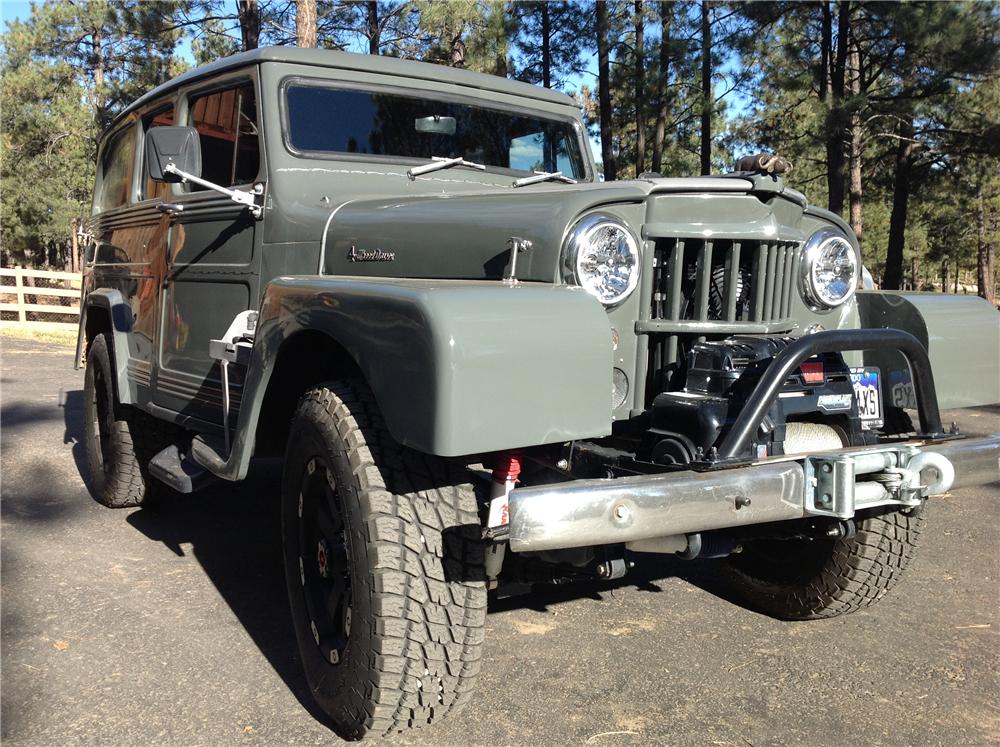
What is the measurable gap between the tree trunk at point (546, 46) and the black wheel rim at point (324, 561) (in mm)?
14906

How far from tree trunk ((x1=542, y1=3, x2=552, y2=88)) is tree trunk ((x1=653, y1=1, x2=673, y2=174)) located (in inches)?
83.9

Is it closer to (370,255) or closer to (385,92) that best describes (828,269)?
(370,255)

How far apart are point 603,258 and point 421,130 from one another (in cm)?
154

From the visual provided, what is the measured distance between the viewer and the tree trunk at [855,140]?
12.7 metres

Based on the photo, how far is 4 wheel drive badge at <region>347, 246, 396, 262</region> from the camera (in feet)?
9.76

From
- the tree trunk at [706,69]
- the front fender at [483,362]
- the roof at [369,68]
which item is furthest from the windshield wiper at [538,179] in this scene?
the tree trunk at [706,69]

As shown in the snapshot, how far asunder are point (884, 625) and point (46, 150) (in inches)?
1015

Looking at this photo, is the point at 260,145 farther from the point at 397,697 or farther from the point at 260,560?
the point at 397,697

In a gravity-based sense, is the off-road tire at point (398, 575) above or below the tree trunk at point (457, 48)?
below

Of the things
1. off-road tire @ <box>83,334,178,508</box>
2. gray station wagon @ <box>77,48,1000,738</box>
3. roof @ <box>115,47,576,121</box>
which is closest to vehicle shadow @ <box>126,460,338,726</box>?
off-road tire @ <box>83,334,178,508</box>

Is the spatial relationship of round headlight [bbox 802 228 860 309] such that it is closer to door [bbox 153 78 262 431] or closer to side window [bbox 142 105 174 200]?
door [bbox 153 78 262 431]

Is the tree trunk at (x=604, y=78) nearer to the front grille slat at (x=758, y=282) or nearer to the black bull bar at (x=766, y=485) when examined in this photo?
the front grille slat at (x=758, y=282)

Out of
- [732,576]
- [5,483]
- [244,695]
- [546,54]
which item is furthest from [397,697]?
[546,54]

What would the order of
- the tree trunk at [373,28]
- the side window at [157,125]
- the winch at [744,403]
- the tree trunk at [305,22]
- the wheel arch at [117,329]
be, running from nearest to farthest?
the winch at [744,403], the side window at [157,125], the wheel arch at [117,329], the tree trunk at [305,22], the tree trunk at [373,28]
